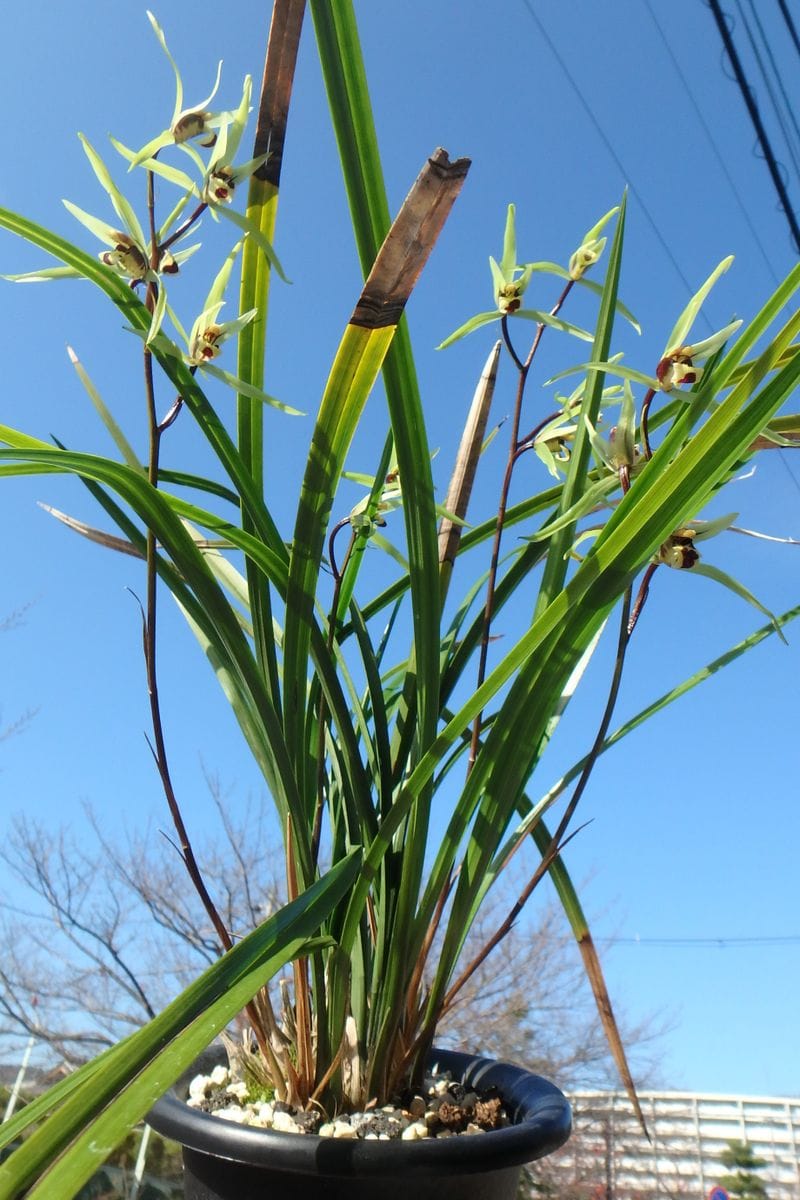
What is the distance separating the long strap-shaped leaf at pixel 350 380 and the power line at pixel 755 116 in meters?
1.81

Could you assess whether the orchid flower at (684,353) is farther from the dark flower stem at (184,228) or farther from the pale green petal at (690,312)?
the dark flower stem at (184,228)

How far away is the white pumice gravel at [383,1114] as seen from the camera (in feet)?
1.65

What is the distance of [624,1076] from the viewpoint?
2.11 ft

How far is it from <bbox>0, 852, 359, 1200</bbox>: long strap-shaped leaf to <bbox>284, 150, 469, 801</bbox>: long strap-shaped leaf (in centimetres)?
16

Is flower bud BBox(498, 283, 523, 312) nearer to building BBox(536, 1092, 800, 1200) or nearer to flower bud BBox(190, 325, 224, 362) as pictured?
flower bud BBox(190, 325, 224, 362)

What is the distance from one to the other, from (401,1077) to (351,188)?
1.94 feet

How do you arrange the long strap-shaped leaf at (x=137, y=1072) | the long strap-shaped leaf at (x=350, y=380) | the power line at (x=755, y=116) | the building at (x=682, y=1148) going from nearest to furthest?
1. the long strap-shaped leaf at (x=137, y=1072)
2. the long strap-shaped leaf at (x=350, y=380)
3. the power line at (x=755, y=116)
4. the building at (x=682, y=1148)

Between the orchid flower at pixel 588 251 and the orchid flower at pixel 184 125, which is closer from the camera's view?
the orchid flower at pixel 184 125

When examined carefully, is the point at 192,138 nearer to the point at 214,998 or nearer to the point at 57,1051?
the point at 214,998

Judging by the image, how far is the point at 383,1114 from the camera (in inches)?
20.8

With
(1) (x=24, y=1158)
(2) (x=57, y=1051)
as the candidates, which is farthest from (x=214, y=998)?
(2) (x=57, y=1051)

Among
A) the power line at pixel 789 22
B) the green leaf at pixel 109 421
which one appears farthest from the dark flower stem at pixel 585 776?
the power line at pixel 789 22

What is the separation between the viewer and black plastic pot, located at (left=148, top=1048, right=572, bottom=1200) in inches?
16.5

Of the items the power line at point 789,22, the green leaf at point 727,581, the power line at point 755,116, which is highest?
the power line at point 789,22
